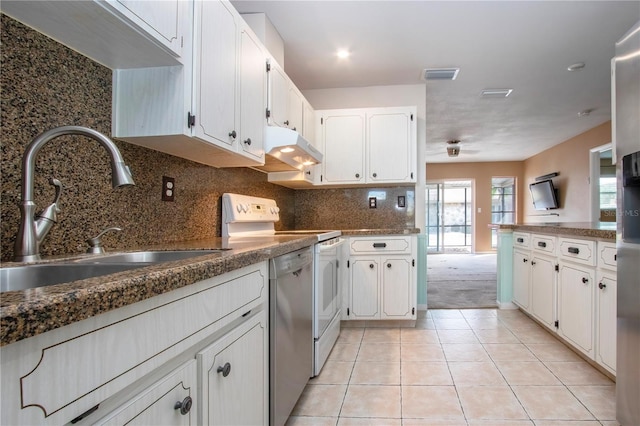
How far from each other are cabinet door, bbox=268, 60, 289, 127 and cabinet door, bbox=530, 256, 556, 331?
233cm

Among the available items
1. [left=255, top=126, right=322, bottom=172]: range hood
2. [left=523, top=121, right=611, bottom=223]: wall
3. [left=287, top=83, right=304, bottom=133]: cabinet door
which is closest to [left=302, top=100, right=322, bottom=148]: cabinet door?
[left=287, top=83, right=304, bottom=133]: cabinet door

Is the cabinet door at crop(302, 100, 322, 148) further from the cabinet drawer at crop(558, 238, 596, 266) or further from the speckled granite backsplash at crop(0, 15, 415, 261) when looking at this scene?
the cabinet drawer at crop(558, 238, 596, 266)

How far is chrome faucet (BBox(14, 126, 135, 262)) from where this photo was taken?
97 centimetres

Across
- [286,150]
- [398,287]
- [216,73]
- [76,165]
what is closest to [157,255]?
[76,165]

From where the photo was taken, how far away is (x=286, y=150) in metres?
2.37

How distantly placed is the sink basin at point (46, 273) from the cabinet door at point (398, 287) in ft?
7.88

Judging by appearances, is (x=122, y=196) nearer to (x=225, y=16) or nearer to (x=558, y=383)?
(x=225, y=16)

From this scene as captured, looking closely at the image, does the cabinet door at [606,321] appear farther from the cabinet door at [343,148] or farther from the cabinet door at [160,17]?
the cabinet door at [160,17]

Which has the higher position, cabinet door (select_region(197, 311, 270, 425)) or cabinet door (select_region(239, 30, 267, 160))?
cabinet door (select_region(239, 30, 267, 160))

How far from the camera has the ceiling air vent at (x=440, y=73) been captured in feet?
11.3

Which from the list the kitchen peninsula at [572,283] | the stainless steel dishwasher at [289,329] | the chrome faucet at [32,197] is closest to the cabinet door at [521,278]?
the kitchen peninsula at [572,283]

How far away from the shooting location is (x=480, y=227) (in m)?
9.27

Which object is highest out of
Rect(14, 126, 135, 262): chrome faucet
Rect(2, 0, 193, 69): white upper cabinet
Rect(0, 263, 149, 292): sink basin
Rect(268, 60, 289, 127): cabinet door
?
Rect(268, 60, 289, 127): cabinet door

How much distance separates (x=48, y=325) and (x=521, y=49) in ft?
12.1
